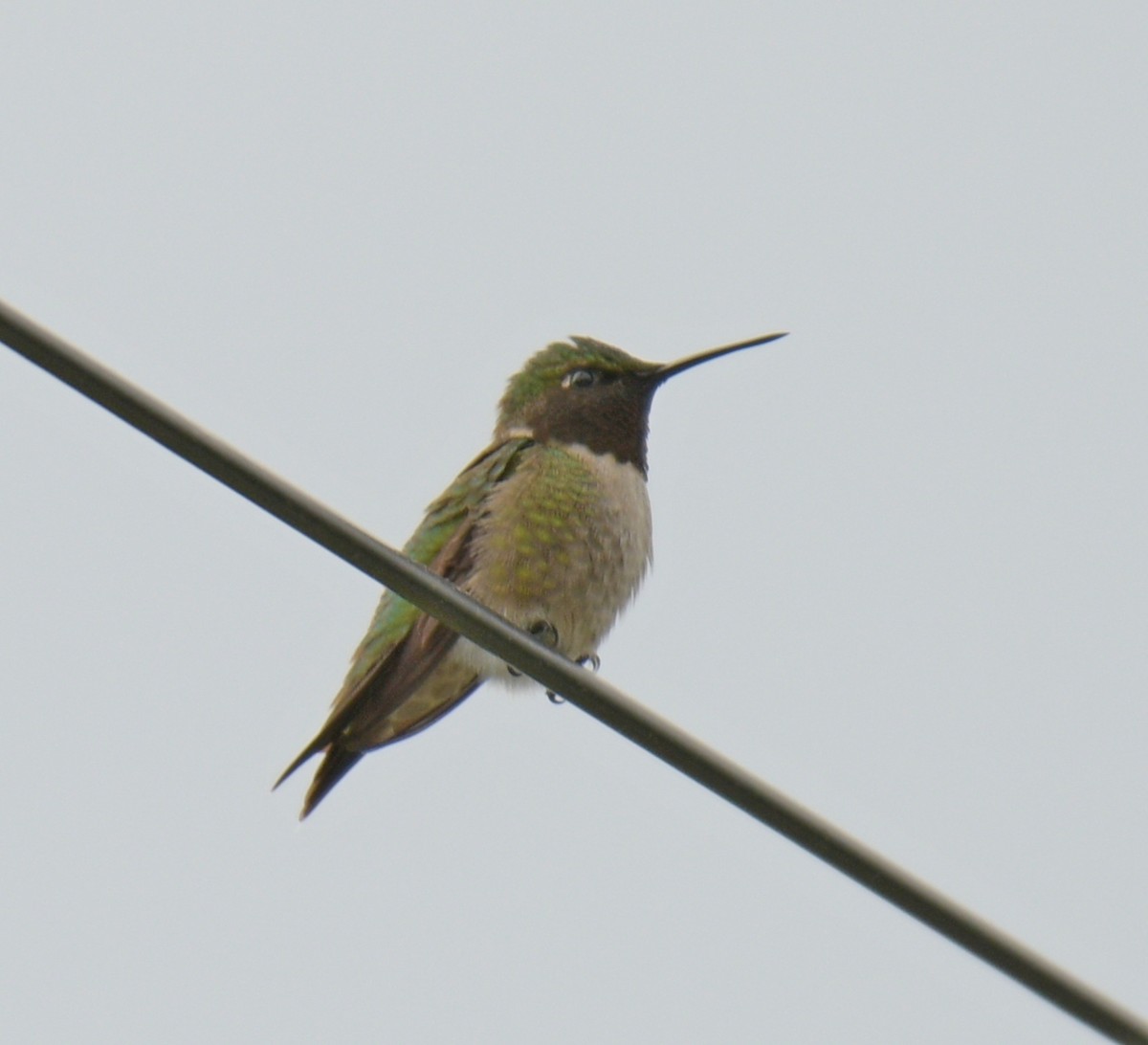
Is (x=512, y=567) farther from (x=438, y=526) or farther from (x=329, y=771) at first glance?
(x=329, y=771)

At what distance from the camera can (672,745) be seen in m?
2.90

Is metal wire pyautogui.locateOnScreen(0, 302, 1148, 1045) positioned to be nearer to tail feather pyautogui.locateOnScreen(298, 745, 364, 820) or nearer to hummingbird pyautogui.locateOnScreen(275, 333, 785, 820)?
hummingbird pyautogui.locateOnScreen(275, 333, 785, 820)

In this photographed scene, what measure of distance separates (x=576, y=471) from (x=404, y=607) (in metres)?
0.80

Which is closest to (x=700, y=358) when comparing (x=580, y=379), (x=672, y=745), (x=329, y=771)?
(x=580, y=379)

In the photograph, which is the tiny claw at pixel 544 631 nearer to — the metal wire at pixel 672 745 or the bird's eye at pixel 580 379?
the bird's eye at pixel 580 379

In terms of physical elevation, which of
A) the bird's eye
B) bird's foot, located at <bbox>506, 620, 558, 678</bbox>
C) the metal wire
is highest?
the bird's eye

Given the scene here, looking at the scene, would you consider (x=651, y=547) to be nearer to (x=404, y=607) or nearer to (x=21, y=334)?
(x=404, y=607)

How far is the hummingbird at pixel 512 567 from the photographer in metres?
5.77

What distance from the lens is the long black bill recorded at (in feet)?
22.0

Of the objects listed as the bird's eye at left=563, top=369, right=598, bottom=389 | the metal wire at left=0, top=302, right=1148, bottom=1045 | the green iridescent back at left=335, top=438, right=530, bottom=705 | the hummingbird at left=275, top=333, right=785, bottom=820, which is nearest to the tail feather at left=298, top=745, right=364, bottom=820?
the hummingbird at left=275, top=333, right=785, bottom=820

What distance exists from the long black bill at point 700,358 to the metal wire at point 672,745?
3.81 m

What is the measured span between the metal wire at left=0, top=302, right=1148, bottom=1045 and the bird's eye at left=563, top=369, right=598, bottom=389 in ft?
12.9

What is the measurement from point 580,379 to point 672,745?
4.16 metres

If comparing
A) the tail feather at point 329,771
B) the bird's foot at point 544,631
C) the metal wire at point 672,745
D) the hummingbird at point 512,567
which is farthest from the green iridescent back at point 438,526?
the metal wire at point 672,745
